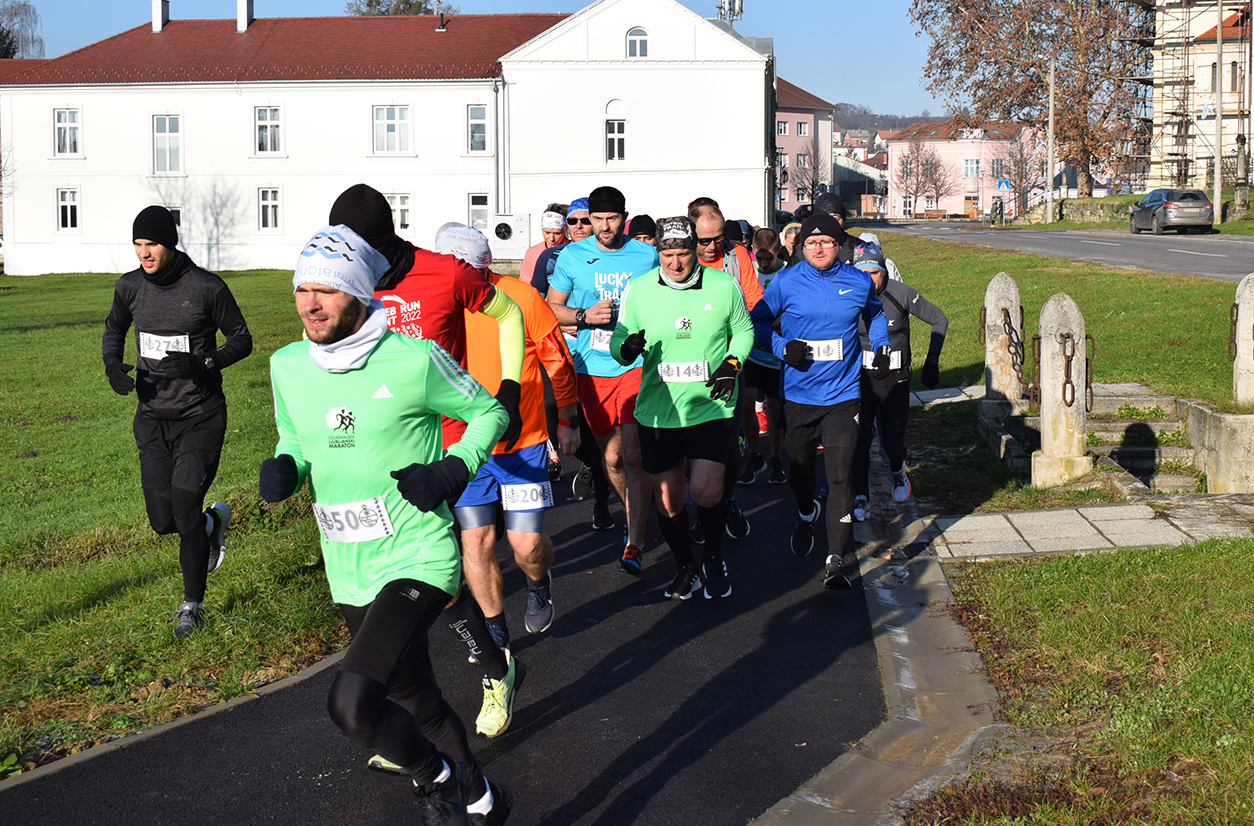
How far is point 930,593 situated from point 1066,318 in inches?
141

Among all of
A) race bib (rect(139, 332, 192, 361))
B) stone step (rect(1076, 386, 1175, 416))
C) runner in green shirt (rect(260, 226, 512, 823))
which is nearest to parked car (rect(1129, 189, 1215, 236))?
stone step (rect(1076, 386, 1175, 416))

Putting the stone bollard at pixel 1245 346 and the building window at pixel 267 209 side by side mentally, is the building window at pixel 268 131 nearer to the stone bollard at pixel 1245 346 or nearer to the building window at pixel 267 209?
the building window at pixel 267 209

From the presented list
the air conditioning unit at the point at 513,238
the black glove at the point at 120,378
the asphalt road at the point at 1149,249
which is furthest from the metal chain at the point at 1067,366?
the air conditioning unit at the point at 513,238

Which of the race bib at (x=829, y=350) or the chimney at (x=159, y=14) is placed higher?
the chimney at (x=159, y=14)

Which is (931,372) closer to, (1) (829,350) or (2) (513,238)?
(1) (829,350)

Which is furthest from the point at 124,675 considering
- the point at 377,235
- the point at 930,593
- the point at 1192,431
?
the point at 1192,431

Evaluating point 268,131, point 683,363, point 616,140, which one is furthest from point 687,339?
point 268,131

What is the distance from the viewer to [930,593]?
22.9 feet

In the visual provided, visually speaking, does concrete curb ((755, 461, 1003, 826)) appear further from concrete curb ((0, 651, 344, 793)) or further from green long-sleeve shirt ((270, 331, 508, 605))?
concrete curb ((0, 651, 344, 793))

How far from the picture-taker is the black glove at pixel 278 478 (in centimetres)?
366

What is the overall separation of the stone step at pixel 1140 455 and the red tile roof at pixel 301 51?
43.2m

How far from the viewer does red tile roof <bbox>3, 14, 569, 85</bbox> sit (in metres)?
51.5

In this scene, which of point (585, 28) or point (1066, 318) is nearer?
point (1066, 318)

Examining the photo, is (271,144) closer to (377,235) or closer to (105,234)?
(105,234)
